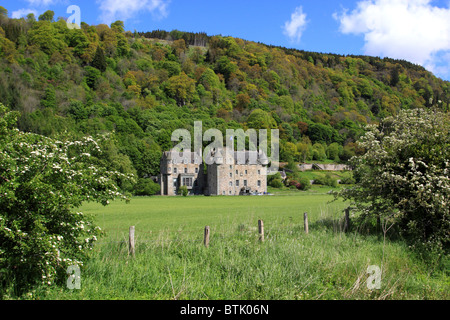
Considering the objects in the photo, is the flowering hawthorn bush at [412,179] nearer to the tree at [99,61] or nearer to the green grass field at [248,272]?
the green grass field at [248,272]

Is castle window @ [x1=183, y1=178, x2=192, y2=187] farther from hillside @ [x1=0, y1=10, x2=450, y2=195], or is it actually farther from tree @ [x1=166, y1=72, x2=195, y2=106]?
tree @ [x1=166, y1=72, x2=195, y2=106]

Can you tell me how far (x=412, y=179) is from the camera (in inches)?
551

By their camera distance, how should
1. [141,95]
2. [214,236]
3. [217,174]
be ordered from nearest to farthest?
[214,236] → [217,174] → [141,95]

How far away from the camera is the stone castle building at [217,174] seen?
3049 inches

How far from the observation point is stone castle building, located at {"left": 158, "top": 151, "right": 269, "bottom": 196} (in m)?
77.4

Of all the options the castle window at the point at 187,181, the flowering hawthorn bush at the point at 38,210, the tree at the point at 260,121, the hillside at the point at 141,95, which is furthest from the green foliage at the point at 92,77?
the flowering hawthorn bush at the point at 38,210

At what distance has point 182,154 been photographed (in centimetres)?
8362

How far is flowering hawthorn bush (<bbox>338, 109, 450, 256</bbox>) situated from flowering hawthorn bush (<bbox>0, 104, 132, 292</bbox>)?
433 inches

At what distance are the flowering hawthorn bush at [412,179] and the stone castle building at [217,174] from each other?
197ft

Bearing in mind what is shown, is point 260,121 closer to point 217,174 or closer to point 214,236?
point 217,174

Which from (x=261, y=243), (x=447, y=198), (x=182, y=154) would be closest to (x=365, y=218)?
(x=447, y=198)

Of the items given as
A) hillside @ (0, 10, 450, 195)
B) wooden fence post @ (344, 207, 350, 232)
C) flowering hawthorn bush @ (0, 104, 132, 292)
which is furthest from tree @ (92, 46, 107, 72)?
flowering hawthorn bush @ (0, 104, 132, 292)

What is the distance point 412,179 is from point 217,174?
208ft

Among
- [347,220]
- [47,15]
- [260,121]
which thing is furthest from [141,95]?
[347,220]
